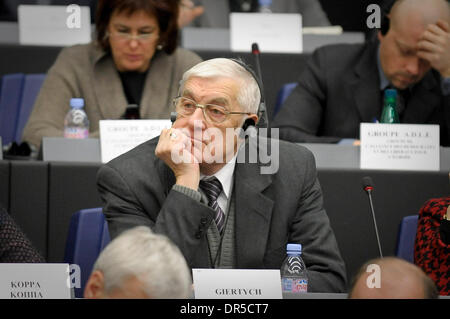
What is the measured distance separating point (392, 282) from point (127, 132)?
1.68 m

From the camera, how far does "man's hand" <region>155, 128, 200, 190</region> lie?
106 inches

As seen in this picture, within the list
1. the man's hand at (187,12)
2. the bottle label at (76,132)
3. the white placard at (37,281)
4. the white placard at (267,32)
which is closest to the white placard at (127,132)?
the bottle label at (76,132)

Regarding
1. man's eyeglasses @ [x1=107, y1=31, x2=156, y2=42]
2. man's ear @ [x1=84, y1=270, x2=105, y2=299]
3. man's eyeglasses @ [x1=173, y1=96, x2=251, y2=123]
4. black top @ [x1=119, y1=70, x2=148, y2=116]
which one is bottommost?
man's ear @ [x1=84, y1=270, x2=105, y2=299]

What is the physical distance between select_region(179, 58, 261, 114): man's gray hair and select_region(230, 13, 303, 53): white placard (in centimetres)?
193

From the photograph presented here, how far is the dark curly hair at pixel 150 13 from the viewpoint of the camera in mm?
4053

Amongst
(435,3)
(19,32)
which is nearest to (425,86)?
(435,3)

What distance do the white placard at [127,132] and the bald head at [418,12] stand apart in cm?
120

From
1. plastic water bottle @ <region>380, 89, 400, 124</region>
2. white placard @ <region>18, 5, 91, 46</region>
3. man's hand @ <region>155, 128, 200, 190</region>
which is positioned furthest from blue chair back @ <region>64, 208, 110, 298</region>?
white placard @ <region>18, 5, 91, 46</region>

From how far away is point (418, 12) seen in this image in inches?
156

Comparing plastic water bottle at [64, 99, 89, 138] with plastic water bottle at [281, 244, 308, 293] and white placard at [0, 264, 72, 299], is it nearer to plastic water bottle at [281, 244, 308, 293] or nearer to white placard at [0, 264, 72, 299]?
plastic water bottle at [281, 244, 308, 293]

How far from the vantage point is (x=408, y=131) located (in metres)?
3.55

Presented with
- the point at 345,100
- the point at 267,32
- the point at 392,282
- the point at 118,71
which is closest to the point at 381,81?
the point at 345,100
